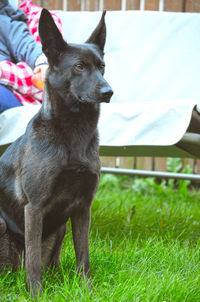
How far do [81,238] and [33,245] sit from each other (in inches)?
9.4

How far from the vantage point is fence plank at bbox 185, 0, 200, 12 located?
412cm

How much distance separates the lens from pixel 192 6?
4145 mm

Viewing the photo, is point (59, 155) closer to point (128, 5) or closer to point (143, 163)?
point (128, 5)

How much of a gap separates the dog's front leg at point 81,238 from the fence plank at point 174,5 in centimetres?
289

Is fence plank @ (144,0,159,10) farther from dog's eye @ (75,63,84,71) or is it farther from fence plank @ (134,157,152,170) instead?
dog's eye @ (75,63,84,71)

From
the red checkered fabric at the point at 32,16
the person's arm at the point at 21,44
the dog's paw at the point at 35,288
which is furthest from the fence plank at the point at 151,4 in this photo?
the dog's paw at the point at 35,288

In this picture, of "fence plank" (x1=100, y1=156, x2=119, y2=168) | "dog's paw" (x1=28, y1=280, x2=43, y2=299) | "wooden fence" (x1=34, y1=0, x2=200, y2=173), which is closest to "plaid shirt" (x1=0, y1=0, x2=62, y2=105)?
"dog's paw" (x1=28, y1=280, x2=43, y2=299)

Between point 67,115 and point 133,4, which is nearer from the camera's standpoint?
point 67,115

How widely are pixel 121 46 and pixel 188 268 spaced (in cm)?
196

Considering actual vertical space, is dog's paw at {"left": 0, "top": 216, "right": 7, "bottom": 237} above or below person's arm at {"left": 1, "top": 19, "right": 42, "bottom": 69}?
below

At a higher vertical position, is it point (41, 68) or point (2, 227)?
point (41, 68)

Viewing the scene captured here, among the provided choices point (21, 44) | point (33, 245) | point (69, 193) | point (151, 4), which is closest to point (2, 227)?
point (33, 245)

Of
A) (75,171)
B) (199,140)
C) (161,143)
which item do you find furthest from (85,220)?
(199,140)

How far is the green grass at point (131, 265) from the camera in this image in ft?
5.53
